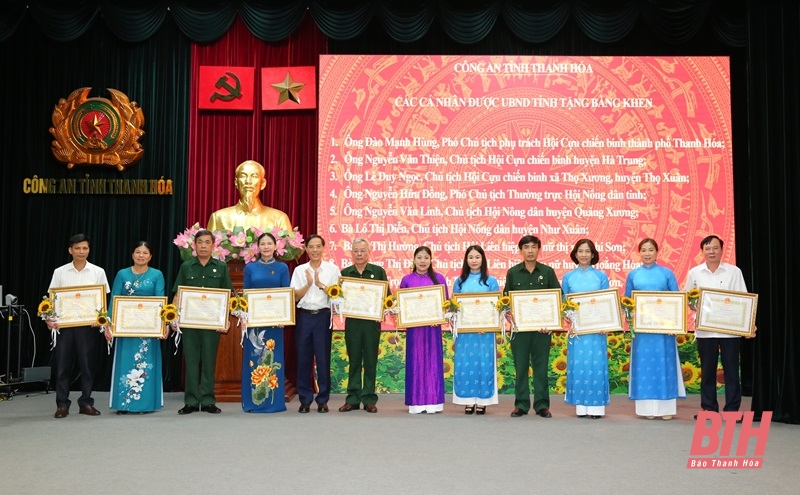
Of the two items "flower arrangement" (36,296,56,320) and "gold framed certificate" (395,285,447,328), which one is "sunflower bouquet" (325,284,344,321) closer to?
"gold framed certificate" (395,285,447,328)

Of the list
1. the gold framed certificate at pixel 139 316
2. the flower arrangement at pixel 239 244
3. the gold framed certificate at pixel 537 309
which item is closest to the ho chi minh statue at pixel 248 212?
the flower arrangement at pixel 239 244

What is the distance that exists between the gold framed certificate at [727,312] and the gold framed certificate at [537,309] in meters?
1.06

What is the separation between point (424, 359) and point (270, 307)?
4.16ft

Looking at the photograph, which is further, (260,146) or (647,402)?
(260,146)

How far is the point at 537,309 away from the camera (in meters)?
5.80

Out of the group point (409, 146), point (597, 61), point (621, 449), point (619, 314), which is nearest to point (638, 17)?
point (597, 61)

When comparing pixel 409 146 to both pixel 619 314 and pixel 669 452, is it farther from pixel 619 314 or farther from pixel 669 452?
pixel 669 452

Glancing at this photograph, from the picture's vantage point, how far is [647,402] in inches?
230

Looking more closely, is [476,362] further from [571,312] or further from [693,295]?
[693,295]

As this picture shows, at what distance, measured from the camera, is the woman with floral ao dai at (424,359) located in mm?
6008

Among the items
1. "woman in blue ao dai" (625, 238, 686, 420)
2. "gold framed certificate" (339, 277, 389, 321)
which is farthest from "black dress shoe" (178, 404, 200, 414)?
"woman in blue ao dai" (625, 238, 686, 420)

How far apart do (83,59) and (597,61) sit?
5224 mm

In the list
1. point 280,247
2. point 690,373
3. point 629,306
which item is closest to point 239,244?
point 280,247

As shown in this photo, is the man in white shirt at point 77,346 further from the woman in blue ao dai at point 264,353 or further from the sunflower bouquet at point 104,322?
the woman in blue ao dai at point 264,353
